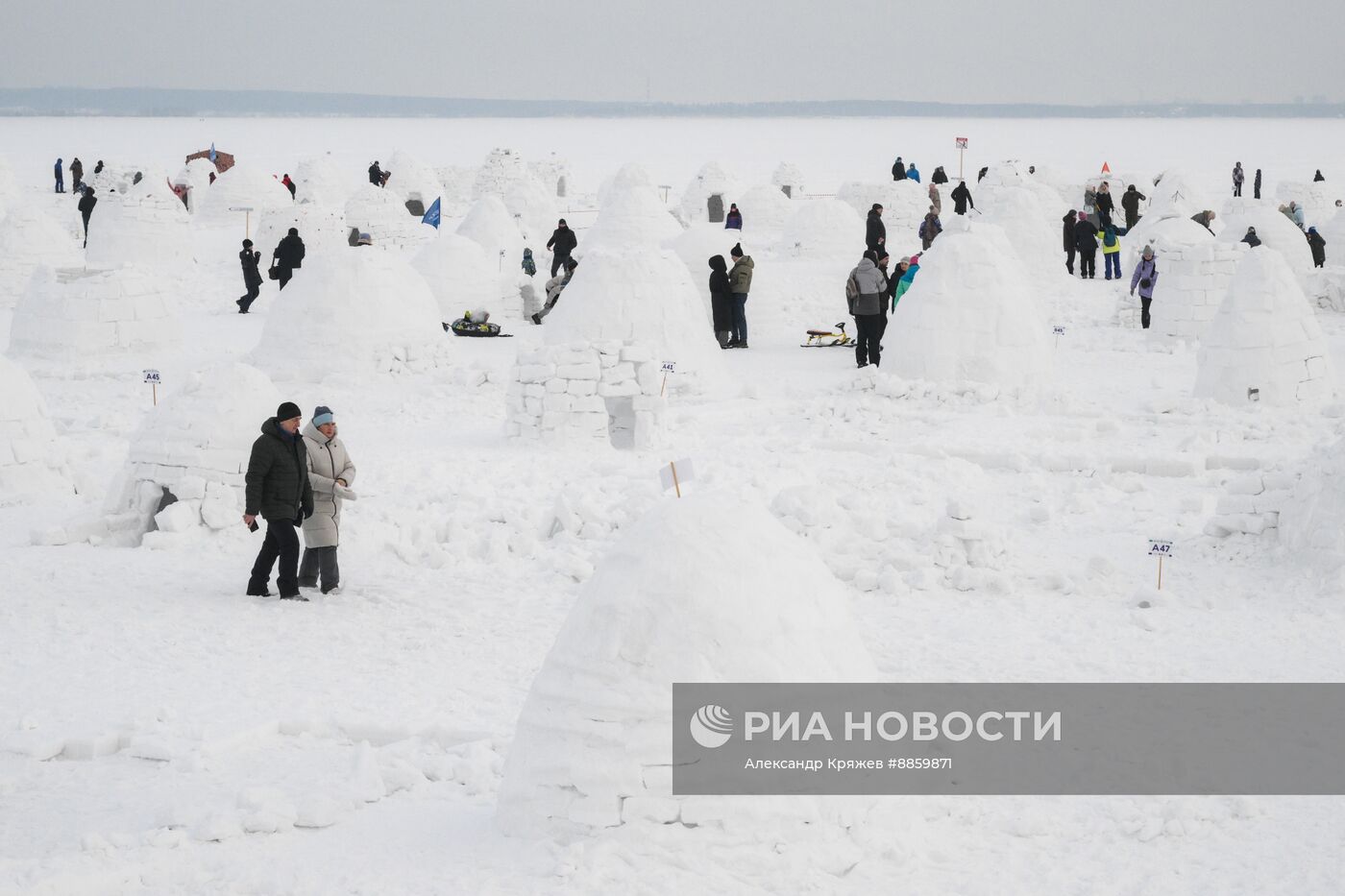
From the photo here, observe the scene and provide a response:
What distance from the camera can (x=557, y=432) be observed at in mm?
11805

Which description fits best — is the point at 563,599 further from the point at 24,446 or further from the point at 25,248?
the point at 25,248

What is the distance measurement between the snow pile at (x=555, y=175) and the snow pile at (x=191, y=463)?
2875 cm

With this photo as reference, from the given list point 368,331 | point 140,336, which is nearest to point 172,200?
point 140,336

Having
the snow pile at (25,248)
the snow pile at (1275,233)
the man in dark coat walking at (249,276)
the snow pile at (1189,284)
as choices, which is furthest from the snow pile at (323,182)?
the snow pile at (1189,284)

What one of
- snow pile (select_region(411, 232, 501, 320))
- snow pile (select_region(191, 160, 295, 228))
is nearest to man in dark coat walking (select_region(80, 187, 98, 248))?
snow pile (select_region(191, 160, 295, 228))

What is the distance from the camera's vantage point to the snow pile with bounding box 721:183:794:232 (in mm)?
29844

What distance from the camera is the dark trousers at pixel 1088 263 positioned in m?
22.8

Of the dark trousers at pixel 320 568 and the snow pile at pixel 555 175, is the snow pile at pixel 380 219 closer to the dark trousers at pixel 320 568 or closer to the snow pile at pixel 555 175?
the snow pile at pixel 555 175

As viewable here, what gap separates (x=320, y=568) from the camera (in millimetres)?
8070

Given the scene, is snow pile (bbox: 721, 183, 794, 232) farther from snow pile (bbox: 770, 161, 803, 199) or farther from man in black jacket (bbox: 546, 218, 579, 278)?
man in black jacket (bbox: 546, 218, 579, 278)

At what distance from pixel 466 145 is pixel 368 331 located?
219 feet

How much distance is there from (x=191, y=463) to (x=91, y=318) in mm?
7928

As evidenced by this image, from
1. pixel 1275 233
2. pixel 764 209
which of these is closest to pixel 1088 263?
pixel 1275 233

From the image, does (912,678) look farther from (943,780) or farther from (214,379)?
(214,379)
